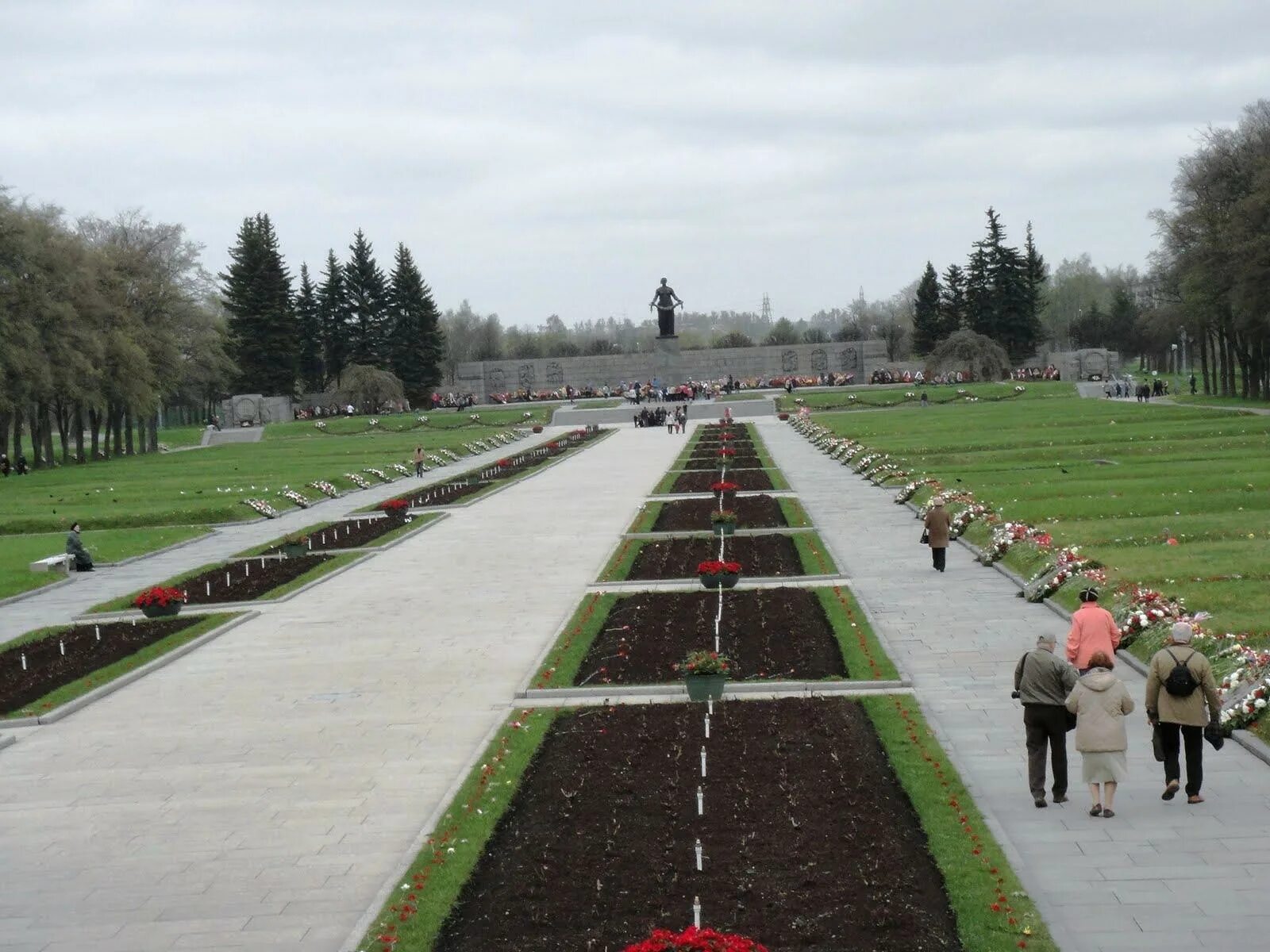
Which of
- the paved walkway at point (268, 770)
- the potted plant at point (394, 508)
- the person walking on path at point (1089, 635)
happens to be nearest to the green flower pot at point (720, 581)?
the paved walkway at point (268, 770)

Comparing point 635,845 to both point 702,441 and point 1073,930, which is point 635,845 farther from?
point 702,441

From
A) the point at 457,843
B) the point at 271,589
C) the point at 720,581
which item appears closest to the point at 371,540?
the point at 271,589

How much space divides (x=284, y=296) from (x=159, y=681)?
98158 mm

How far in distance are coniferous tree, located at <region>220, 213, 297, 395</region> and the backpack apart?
10584cm

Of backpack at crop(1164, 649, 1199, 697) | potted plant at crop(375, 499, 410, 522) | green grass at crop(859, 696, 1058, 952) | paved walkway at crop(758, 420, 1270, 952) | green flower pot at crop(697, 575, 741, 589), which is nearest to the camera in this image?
green grass at crop(859, 696, 1058, 952)

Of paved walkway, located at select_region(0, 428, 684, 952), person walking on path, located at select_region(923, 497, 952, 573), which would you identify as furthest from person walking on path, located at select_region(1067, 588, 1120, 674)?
person walking on path, located at select_region(923, 497, 952, 573)

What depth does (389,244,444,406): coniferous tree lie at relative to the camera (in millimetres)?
120875

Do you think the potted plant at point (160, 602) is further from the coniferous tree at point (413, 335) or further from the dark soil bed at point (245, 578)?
the coniferous tree at point (413, 335)

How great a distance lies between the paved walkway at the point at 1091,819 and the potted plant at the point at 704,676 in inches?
93.8

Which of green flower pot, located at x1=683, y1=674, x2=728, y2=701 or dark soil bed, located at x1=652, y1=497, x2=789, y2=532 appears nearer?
green flower pot, located at x1=683, y1=674, x2=728, y2=701

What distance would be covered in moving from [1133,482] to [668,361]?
79657 millimetres

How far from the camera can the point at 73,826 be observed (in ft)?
44.5

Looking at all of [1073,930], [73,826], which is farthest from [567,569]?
[1073,930]

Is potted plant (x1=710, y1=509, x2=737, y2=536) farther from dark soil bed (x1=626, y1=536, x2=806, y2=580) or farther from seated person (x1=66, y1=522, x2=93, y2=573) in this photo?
seated person (x1=66, y1=522, x2=93, y2=573)
